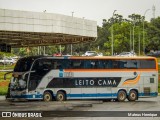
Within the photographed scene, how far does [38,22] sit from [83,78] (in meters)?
8.37

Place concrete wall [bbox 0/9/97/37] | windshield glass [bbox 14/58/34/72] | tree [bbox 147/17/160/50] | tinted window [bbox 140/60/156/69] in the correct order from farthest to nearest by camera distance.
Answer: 1. tree [bbox 147/17/160/50]
2. tinted window [bbox 140/60/156/69]
3. windshield glass [bbox 14/58/34/72]
4. concrete wall [bbox 0/9/97/37]

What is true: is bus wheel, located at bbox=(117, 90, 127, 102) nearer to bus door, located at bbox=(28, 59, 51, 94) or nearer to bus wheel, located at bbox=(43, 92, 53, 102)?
bus wheel, located at bbox=(43, 92, 53, 102)

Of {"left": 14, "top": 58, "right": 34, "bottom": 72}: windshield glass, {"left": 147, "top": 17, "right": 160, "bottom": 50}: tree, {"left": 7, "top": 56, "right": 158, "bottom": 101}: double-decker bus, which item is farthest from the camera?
{"left": 147, "top": 17, "right": 160, "bottom": 50}: tree

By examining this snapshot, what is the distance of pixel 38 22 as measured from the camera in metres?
25.2

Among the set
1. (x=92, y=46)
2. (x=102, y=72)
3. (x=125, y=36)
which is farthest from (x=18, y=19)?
(x=92, y=46)

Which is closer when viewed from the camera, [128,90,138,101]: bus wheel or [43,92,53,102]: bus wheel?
[43,92,53,102]: bus wheel

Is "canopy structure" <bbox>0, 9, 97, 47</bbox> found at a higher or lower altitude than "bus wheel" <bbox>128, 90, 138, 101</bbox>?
higher

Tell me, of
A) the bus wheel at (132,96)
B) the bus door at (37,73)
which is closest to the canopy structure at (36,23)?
the bus door at (37,73)

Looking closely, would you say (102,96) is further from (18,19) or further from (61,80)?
(18,19)

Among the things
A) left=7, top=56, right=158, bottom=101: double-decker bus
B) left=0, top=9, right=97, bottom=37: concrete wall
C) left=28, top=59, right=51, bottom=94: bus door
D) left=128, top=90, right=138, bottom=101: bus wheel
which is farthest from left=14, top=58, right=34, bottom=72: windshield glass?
left=128, top=90, right=138, bottom=101: bus wheel

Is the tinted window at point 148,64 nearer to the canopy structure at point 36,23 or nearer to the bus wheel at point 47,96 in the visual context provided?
the canopy structure at point 36,23

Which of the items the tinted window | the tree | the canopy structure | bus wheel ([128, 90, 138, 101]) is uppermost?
the tree

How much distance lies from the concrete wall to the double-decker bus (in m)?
4.00

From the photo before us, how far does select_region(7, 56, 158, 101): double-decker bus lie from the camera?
102 feet
